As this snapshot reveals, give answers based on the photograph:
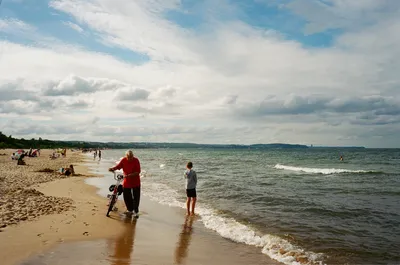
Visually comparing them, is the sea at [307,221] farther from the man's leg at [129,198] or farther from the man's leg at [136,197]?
the man's leg at [129,198]

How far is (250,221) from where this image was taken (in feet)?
33.3

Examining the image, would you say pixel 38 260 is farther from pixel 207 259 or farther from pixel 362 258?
pixel 362 258

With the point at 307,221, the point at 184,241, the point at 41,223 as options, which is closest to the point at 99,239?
the point at 41,223

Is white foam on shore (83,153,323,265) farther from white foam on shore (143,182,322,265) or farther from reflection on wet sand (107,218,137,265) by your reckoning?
reflection on wet sand (107,218,137,265)

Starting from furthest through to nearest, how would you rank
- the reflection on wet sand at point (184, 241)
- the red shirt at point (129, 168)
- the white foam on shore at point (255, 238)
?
1. the red shirt at point (129, 168)
2. the white foam on shore at point (255, 238)
3. the reflection on wet sand at point (184, 241)

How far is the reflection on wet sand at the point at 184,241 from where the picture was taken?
6.23 metres

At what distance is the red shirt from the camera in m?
9.15

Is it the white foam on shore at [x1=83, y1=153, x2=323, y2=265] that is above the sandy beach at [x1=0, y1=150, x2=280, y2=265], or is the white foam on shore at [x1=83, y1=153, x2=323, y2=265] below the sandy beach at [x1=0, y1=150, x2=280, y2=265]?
A: below

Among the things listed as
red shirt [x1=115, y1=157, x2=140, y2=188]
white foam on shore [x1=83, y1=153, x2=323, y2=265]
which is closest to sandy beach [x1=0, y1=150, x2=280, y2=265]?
white foam on shore [x1=83, y1=153, x2=323, y2=265]

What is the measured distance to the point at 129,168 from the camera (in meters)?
9.15

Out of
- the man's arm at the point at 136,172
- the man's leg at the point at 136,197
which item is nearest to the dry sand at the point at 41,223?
the man's leg at the point at 136,197

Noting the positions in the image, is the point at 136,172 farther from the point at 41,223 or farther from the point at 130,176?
the point at 41,223

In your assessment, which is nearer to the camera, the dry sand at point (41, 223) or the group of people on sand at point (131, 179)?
the dry sand at point (41, 223)

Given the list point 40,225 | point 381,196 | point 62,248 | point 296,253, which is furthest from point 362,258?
point 381,196
